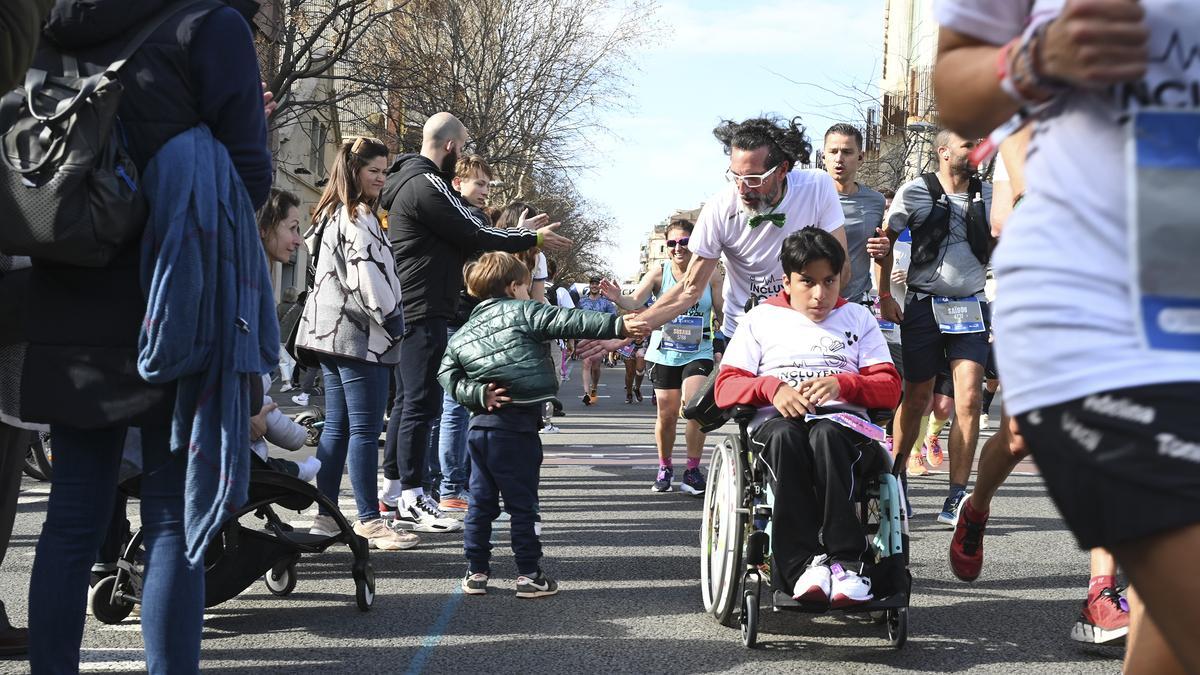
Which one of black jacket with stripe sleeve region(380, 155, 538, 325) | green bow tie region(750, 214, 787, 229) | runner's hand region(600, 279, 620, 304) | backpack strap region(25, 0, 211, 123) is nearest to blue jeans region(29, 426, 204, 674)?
backpack strap region(25, 0, 211, 123)

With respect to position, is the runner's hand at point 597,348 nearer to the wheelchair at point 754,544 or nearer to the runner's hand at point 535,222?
the wheelchair at point 754,544

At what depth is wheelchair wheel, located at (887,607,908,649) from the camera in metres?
4.45

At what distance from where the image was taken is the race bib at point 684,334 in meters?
8.91

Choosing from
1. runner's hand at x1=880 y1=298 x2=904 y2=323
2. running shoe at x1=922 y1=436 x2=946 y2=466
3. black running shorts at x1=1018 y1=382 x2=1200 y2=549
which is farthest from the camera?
running shoe at x1=922 y1=436 x2=946 y2=466

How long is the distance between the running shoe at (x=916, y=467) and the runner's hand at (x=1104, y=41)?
340 inches

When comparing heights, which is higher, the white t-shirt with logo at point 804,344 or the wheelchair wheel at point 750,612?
the white t-shirt with logo at point 804,344

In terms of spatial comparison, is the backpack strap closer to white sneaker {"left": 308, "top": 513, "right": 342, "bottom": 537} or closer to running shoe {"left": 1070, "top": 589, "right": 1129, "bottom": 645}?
white sneaker {"left": 308, "top": 513, "right": 342, "bottom": 537}

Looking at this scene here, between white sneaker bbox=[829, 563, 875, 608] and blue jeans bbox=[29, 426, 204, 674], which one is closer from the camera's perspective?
blue jeans bbox=[29, 426, 204, 674]

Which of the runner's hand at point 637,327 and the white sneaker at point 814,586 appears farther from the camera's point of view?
the runner's hand at point 637,327

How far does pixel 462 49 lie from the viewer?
37812mm

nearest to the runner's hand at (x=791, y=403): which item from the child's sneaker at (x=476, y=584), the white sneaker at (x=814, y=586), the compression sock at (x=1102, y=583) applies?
the white sneaker at (x=814, y=586)

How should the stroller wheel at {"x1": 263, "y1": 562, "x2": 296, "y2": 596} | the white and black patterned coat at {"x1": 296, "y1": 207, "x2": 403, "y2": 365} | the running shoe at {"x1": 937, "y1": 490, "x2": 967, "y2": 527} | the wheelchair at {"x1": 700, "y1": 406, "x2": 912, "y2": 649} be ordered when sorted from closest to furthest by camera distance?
the wheelchair at {"x1": 700, "y1": 406, "x2": 912, "y2": 649}, the stroller wheel at {"x1": 263, "y1": 562, "x2": 296, "y2": 596}, the white and black patterned coat at {"x1": 296, "y1": 207, "x2": 403, "y2": 365}, the running shoe at {"x1": 937, "y1": 490, "x2": 967, "y2": 527}

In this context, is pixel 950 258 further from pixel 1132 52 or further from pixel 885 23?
pixel 885 23

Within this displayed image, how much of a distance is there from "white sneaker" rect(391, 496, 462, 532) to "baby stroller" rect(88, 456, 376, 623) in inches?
75.9
